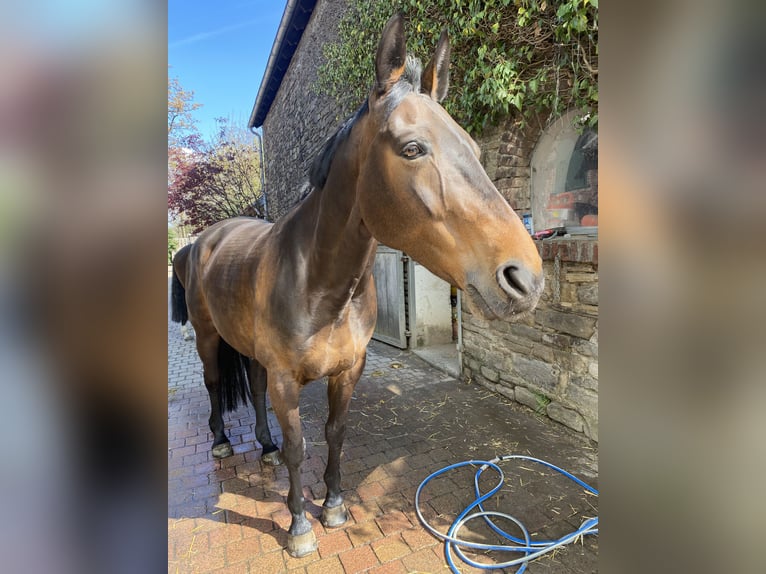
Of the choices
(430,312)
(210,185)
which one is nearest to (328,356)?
(430,312)

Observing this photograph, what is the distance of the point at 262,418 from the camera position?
3.17m

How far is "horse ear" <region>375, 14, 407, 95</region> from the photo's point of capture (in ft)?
4.35

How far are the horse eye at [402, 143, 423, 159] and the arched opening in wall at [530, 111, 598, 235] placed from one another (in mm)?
2431

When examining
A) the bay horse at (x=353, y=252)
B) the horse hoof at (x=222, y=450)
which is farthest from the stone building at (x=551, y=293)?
the horse hoof at (x=222, y=450)

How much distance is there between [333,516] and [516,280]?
6.12 ft

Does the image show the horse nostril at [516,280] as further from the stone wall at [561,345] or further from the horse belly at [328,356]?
the stone wall at [561,345]

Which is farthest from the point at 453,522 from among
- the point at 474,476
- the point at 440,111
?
the point at 440,111

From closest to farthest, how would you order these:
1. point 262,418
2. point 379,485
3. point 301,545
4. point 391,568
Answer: point 391,568, point 301,545, point 379,485, point 262,418

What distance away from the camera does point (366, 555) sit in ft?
6.73

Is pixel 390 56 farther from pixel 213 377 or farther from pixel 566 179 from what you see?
pixel 213 377

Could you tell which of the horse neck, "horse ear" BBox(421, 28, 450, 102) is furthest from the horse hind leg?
"horse ear" BBox(421, 28, 450, 102)

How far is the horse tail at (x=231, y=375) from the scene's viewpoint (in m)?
3.45
